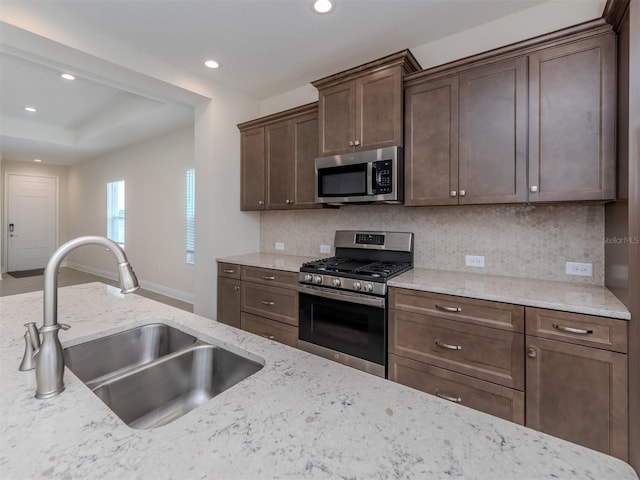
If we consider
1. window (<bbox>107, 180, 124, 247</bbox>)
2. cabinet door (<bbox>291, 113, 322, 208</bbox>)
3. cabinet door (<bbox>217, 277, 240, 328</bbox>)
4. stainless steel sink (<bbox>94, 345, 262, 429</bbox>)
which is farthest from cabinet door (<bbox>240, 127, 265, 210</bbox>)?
window (<bbox>107, 180, 124, 247</bbox>)

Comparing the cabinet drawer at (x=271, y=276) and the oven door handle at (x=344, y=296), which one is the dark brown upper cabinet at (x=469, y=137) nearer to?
the oven door handle at (x=344, y=296)

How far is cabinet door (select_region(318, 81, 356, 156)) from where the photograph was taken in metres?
2.52

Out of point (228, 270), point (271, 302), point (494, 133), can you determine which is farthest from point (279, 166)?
point (494, 133)

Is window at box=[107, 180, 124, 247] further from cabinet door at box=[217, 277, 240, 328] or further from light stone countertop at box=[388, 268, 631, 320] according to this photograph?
light stone countertop at box=[388, 268, 631, 320]

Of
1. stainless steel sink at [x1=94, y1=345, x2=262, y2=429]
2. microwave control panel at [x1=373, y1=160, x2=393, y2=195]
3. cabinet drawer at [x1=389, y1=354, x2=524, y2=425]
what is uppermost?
microwave control panel at [x1=373, y1=160, x2=393, y2=195]

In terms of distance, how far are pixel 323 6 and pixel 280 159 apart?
1398 millimetres

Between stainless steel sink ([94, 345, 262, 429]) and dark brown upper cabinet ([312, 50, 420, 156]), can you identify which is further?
dark brown upper cabinet ([312, 50, 420, 156])

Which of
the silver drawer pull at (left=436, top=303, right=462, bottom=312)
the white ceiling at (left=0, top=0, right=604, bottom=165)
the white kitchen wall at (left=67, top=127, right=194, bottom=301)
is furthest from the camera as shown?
the white kitchen wall at (left=67, top=127, right=194, bottom=301)

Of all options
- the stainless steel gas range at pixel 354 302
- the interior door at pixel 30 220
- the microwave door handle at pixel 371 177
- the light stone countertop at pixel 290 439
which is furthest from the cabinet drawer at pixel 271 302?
the interior door at pixel 30 220

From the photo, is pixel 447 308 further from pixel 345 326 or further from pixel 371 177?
pixel 371 177

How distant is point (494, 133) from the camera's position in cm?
199

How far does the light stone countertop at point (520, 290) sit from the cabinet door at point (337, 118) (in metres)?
1.22

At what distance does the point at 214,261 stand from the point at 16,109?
4006mm

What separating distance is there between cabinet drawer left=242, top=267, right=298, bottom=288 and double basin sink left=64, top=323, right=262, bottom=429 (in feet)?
4.58
